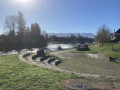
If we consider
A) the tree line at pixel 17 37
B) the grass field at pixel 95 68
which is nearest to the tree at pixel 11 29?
the tree line at pixel 17 37

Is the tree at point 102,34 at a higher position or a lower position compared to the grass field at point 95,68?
higher

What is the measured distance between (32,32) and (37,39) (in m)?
3.11

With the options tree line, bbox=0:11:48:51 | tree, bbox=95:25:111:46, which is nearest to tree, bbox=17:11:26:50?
tree line, bbox=0:11:48:51

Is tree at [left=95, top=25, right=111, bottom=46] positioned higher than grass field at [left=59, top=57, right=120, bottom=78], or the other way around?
tree at [left=95, top=25, right=111, bottom=46]

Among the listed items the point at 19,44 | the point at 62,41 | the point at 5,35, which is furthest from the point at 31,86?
the point at 62,41

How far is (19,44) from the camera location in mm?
→ 32250

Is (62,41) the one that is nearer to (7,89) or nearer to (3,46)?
(3,46)

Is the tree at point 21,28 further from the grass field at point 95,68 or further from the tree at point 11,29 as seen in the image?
the grass field at point 95,68

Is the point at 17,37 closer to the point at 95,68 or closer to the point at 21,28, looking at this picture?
the point at 21,28

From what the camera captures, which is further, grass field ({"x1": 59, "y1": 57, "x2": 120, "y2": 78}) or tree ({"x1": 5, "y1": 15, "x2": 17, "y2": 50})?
tree ({"x1": 5, "y1": 15, "x2": 17, "y2": 50})

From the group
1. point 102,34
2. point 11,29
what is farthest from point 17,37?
point 102,34

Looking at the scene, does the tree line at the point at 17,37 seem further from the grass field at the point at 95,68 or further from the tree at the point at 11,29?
the grass field at the point at 95,68

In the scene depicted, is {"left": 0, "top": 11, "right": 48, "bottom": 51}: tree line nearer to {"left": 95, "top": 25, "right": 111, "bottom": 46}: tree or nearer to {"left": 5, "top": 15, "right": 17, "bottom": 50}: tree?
{"left": 5, "top": 15, "right": 17, "bottom": 50}: tree

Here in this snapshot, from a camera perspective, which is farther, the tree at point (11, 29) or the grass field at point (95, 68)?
the tree at point (11, 29)
